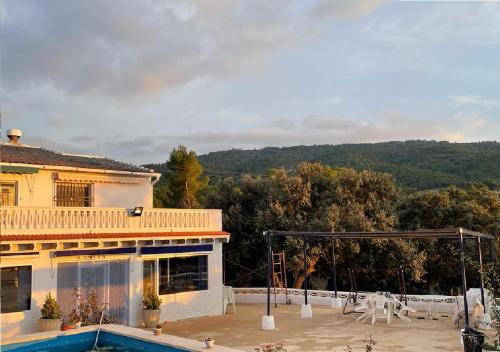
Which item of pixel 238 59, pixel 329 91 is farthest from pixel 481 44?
pixel 238 59

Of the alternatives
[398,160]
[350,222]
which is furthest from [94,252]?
[398,160]

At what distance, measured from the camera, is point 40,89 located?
2047 centimetres

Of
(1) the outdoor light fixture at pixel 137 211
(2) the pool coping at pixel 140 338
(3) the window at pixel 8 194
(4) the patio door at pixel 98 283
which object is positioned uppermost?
(3) the window at pixel 8 194

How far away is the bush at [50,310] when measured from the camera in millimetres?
14906

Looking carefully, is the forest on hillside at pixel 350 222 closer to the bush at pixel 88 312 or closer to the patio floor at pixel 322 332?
the patio floor at pixel 322 332

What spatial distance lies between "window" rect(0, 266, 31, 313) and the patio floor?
433cm

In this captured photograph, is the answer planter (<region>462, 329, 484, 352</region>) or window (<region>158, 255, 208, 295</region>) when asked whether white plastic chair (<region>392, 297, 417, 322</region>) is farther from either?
window (<region>158, 255, 208, 295</region>)

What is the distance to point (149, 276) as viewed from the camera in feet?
59.3

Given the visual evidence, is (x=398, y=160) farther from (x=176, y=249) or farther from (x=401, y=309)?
(x=176, y=249)

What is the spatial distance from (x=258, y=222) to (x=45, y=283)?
14.0 m

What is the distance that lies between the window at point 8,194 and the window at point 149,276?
5082mm

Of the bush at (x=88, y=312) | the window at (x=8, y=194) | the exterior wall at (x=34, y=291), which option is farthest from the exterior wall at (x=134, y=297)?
the window at (x=8, y=194)

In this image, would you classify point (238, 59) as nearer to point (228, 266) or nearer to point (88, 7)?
point (88, 7)

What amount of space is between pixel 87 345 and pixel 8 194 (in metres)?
7.17
